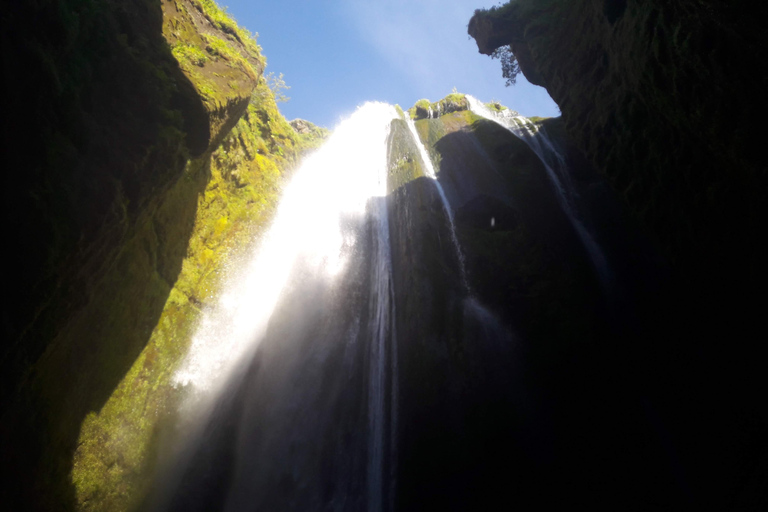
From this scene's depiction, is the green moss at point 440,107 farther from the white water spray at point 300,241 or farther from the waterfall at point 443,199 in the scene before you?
the waterfall at point 443,199

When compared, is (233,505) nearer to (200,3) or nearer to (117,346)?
(117,346)

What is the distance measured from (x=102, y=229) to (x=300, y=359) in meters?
5.38

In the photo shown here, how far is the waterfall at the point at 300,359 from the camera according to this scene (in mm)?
7020

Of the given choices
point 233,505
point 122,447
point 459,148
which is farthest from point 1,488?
point 459,148

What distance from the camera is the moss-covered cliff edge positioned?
344 centimetres

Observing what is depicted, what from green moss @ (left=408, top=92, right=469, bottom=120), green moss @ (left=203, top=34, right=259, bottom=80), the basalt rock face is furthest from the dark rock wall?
green moss @ (left=408, top=92, right=469, bottom=120)

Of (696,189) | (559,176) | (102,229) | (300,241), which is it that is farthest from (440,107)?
(102,229)

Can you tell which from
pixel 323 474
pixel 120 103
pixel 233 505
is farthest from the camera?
pixel 323 474

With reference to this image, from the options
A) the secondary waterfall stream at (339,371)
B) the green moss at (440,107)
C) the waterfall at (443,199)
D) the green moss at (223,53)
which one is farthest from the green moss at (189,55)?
the green moss at (440,107)

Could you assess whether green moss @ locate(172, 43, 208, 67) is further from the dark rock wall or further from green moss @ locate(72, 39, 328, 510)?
green moss @ locate(72, 39, 328, 510)

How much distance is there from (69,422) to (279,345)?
4.20 m

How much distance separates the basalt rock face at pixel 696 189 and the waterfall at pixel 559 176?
1.64 m

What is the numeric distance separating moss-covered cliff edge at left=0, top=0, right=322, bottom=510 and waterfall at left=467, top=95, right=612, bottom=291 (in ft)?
33.8

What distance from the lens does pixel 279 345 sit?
343 inches
